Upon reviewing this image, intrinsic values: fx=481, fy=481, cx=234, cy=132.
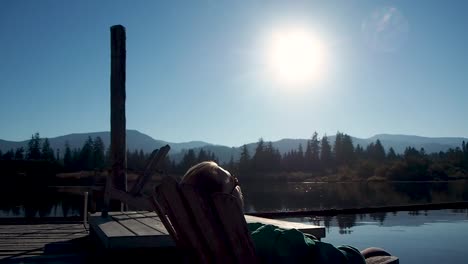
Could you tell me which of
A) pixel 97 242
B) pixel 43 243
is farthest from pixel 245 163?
pixel 97 242

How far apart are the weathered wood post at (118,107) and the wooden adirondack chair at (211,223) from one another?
596cm

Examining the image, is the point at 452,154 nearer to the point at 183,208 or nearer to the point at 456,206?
the point at 456,206

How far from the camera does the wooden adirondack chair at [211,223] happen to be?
2180 mm

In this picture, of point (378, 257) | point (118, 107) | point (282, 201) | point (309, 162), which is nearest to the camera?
point (378, 257)

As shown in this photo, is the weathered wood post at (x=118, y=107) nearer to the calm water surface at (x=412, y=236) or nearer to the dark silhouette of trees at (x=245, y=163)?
the calm water surface at (x=412, y=236)

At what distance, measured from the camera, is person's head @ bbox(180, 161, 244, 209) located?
2266 millimetres

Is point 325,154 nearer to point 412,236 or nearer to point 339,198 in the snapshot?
point 339,198

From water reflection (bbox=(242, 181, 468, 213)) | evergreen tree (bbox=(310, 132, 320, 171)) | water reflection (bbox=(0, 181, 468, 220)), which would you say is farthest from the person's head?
evergreen tree (bbox=(310, 132, 320, 171))

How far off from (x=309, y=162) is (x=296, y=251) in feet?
396

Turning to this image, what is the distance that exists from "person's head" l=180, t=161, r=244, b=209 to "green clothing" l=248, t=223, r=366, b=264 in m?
0.32

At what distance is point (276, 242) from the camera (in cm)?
245

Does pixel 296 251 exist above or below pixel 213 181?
below

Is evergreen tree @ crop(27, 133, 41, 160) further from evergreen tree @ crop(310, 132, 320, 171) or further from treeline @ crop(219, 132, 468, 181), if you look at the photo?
evergreen tree @ crop(310, 132, 320, 171)

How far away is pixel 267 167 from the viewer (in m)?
113
